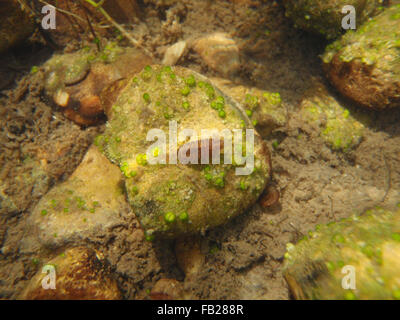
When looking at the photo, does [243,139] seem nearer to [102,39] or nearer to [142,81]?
[142,81]

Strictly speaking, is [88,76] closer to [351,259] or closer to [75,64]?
[75,64]

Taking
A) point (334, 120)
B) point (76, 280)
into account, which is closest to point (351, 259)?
point (334, 120)

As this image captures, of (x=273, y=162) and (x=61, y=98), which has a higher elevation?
(x=61, y=98)

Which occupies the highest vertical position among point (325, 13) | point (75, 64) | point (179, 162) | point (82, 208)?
point (325, 13)

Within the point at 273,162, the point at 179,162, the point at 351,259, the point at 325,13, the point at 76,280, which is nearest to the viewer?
the point at 351,259

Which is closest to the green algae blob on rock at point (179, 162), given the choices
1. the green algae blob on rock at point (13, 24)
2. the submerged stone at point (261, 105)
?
the submerged stone at point (261, 105)

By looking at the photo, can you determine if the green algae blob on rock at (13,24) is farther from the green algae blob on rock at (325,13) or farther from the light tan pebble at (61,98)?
the green algae blob on rock at (325,13)

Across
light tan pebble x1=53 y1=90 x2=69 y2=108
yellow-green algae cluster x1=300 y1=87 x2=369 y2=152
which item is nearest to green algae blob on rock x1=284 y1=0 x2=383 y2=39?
yellow-green algae cluster x1=300 y1=87 x2=369 y2=152
